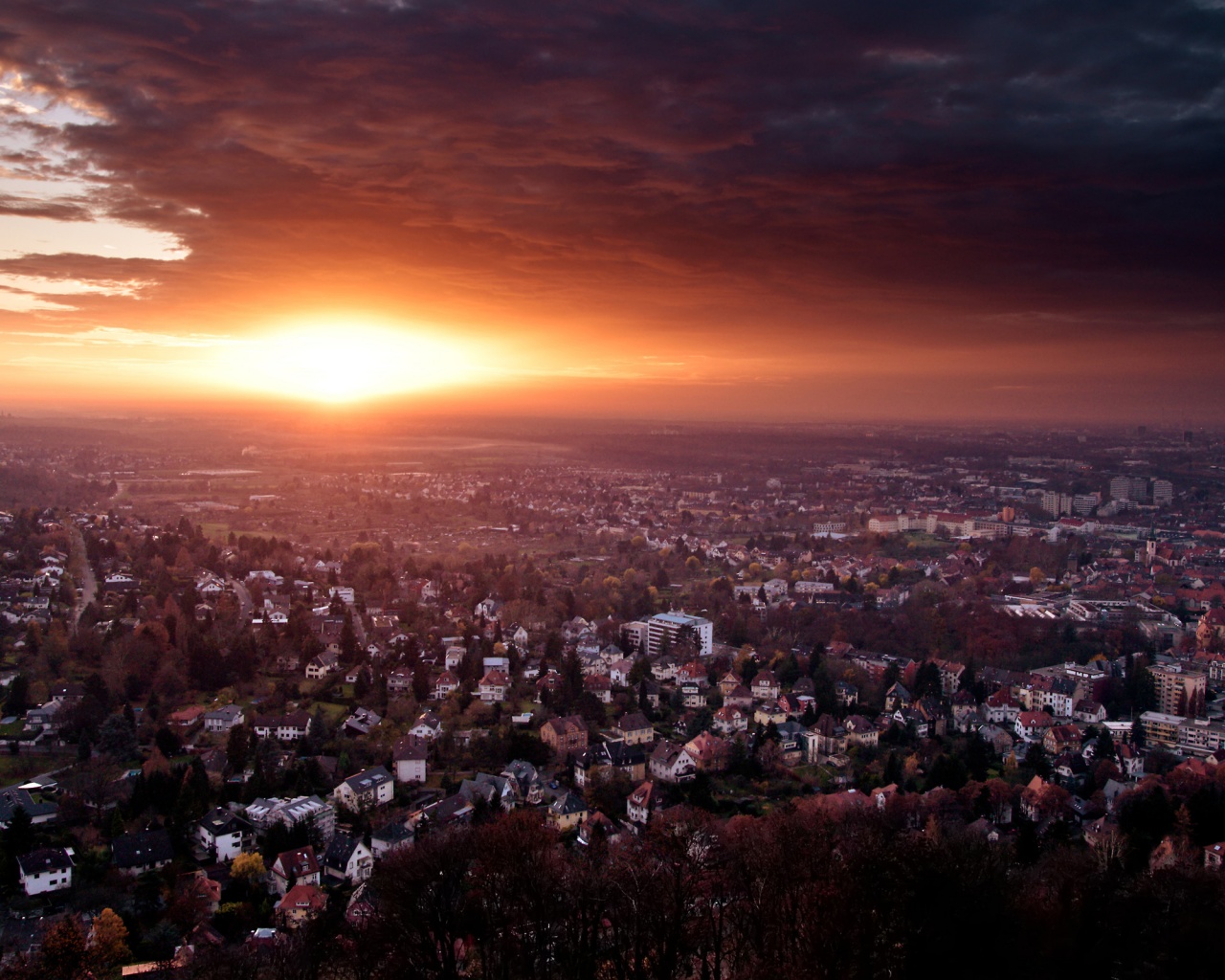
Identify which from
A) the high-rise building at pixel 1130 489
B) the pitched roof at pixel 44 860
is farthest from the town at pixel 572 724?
the high-rise building at pixel 1130 489

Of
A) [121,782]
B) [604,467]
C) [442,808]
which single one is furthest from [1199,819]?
[604,467]

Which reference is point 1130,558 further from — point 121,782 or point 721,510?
point 121,782

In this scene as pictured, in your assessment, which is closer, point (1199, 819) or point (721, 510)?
point (1199, 819)

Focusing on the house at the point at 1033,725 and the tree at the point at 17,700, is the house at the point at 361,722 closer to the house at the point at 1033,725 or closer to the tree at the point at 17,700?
the tree at the point at 17,700

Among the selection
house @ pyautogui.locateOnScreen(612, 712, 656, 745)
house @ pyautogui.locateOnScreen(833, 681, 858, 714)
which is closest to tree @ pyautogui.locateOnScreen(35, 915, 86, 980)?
house @ pyautogui.locateOnScreen(612, 712, 656, 745)

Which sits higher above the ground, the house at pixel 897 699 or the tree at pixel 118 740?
the tree at pixel 118 740

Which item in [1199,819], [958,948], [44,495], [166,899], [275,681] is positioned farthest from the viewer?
[44,495]

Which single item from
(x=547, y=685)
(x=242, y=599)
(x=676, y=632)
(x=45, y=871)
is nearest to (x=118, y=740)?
(x=45, y=871)
